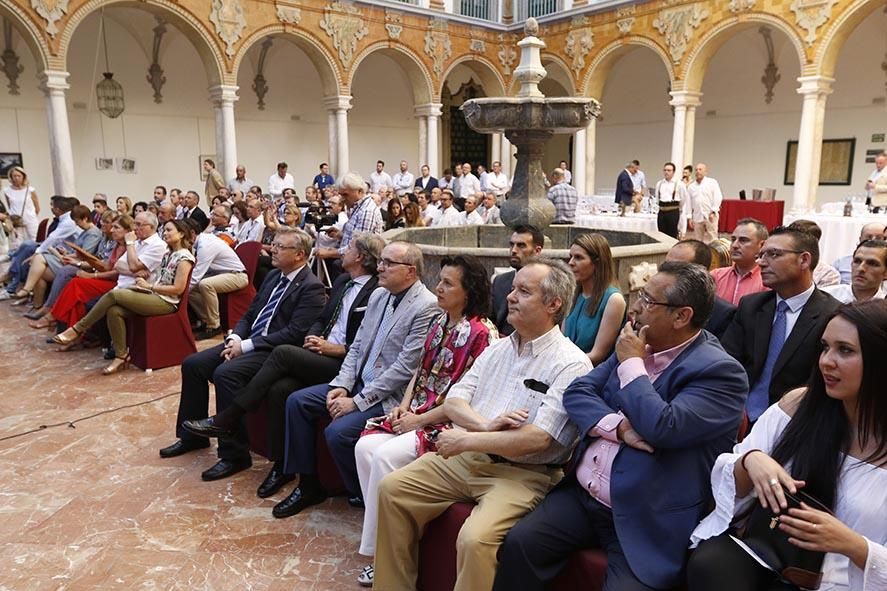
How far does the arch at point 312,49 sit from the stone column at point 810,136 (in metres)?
10.0

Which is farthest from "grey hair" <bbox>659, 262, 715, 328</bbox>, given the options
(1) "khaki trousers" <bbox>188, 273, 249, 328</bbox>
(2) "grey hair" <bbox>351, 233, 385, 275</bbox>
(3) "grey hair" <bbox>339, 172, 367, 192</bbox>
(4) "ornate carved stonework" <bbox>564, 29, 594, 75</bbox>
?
(4) "ornate carved stonework" <bbox>564, 29, 594, 75</bbox>

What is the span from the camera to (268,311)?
4195mm

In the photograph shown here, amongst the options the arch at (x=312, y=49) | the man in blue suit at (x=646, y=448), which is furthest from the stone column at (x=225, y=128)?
the man in blue suit at (x=646, y=448)

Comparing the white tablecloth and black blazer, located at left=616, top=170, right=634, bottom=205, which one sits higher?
black blazer, located at left=616, top=170, right=634, bottom=205

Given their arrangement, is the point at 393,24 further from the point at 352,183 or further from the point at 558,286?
the point at 558,286

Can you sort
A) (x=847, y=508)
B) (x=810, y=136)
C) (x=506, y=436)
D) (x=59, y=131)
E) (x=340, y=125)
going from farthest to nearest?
(x=340, y=125)
(x=810, y=136)
(x=59, y=131)
(x=506, y=436)
(x=847, y=508)

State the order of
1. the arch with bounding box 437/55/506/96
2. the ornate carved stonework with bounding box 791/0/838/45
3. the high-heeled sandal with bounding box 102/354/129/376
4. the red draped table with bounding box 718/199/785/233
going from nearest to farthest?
the high-heeled sandal with bounding box 102/354/129/376 < the ornate carved stonework with bounding box 791/0/838/45 < the red draped table with bounding box 718/199/785/233 < the arch with bounding box 437/55/506/96

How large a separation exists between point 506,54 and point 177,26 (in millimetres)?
9085

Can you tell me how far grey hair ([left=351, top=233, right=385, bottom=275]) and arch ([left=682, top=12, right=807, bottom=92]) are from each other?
1258 cm

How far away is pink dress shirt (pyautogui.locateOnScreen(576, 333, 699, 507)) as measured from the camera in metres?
2.06

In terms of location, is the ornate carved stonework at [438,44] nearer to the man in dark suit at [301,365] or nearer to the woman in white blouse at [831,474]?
the man in dark suit at [301,365]

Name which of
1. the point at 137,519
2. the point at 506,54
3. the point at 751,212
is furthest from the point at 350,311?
the point at 506,54

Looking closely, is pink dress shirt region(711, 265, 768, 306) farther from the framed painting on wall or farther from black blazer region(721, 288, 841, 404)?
the framed painting on wall

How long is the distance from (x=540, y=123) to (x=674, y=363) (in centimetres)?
385
